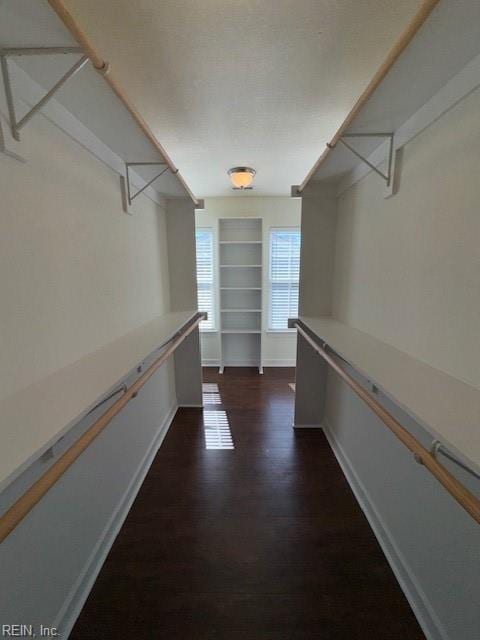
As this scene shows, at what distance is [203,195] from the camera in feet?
12.9

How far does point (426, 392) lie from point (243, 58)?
1558 millimetres

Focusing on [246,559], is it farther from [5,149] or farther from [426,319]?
[5,149]

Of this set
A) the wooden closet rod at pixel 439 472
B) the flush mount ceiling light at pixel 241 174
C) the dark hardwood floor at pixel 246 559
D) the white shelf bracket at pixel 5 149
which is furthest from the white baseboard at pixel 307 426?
the white shelf bracket at pixel 5 149

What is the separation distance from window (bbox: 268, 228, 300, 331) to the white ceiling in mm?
2190

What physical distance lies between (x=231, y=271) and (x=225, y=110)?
8.82ft

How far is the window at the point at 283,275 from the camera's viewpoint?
14.0 feet

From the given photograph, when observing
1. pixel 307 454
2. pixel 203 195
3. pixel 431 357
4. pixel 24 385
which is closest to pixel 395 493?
pixel 431 357

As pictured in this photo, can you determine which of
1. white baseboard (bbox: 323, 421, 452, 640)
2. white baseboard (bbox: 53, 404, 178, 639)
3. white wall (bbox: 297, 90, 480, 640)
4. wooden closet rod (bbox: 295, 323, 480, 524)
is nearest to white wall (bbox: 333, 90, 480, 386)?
white wall (bbox: 297, 90, 480, 640)

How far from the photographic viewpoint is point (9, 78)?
2.89 ft

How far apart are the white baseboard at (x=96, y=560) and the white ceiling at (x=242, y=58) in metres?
2.04

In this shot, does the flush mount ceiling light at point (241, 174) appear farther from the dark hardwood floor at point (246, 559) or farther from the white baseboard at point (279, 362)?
the white baseboard at point (279, 362)

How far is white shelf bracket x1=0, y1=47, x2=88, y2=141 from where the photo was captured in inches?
31.9

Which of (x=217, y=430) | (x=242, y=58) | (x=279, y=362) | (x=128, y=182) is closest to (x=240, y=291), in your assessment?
(x=279, y=362)

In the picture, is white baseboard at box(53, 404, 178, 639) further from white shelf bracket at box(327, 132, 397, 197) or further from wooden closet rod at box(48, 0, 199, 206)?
white shelf bracket at box(327, 132, 397, 197)
